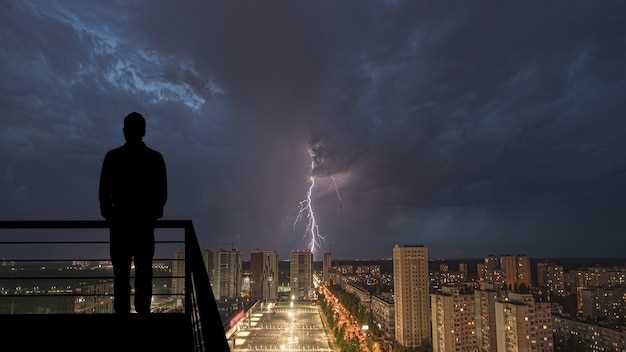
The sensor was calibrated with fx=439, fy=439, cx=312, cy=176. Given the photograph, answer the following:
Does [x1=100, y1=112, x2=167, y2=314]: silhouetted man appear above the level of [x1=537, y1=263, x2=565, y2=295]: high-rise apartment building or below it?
above

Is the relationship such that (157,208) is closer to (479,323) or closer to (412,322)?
(479,323)

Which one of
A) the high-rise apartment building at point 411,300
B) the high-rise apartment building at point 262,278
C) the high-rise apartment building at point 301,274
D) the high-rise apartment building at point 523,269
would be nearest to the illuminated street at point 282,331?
the high-rise apartment building at point 411,300

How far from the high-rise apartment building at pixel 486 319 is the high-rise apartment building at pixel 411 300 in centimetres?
621

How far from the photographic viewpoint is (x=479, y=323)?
1241 inches

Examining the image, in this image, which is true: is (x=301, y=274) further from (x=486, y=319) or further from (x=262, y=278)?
(x=486, y=319)

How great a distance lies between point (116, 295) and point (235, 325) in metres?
40.1

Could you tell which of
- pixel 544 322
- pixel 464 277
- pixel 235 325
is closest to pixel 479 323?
pixel 544 322

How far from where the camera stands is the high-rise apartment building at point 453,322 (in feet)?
102

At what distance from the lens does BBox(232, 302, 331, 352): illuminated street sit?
31484 millimetres

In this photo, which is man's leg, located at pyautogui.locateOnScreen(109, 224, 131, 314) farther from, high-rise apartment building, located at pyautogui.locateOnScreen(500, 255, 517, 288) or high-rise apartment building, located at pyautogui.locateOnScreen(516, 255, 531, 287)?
high-rise apartment building, located at pyautogui.locateOnScreen(516, 255, 531, 287)

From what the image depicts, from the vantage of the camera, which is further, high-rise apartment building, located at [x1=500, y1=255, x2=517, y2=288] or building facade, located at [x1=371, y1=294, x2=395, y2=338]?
high-rise apartment building, located at [x1=500, y1=255, x2=517, y2=288]

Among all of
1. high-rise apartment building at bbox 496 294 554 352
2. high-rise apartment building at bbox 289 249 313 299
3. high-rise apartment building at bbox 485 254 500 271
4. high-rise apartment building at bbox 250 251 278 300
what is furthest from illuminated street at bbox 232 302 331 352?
high-rise apartment building at bbox 485 254 500 271

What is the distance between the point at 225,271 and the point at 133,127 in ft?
201

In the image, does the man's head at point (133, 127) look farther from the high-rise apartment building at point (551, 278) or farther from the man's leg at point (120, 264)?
the high-rise apartment building at point (551, 278)
